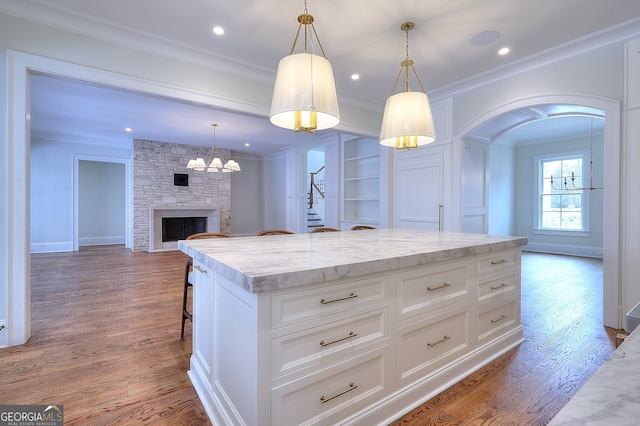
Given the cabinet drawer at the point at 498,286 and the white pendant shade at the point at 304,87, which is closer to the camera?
the white pendant shade at the point at 304,87

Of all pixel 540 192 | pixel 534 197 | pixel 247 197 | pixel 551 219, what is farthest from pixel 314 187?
pixel 551 219

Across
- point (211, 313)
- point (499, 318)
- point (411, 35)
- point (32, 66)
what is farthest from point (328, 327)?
point (32, 66)

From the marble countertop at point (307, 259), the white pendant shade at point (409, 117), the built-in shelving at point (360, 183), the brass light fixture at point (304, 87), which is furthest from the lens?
the built-in shelving at point (360, 183)

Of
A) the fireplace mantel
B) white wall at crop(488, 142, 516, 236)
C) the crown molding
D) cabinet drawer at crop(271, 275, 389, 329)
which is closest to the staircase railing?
the fireplace mantel

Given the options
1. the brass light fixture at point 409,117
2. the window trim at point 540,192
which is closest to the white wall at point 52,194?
the brass light fixture at point 409,117

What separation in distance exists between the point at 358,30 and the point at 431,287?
8.11 ft

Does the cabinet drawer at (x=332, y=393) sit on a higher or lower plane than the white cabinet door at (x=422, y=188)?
lower

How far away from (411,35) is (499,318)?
8.76ft

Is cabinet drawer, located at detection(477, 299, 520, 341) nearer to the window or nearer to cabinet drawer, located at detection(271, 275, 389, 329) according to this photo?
cabinet drawer, located at detection(271, 275, 389, 329)

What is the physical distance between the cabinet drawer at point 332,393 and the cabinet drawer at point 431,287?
0.96 ft

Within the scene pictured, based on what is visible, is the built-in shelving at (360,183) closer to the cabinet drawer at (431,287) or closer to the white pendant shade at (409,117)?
the white pendant shade at (409,117)

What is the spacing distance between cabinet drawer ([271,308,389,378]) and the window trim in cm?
783

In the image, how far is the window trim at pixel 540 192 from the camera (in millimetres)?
6984

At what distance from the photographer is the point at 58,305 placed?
11.5ft
